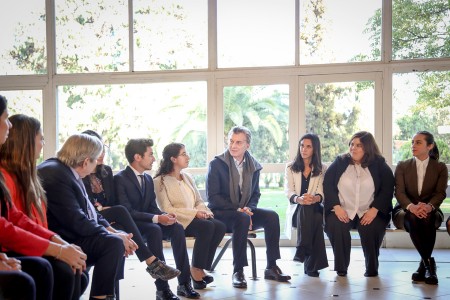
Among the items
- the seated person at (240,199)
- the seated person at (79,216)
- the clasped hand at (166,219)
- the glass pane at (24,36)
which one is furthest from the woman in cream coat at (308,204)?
the glass pane at (24,36)

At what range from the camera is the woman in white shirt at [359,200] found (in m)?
5.22

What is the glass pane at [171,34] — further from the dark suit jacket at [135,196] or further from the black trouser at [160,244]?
the black trouser at [160,244]

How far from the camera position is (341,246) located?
5227mm

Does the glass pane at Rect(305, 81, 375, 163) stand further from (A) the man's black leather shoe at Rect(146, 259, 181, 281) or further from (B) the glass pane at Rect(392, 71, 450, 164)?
(A) the man's black leather shoe at Rect(146, 259, 181, 281)

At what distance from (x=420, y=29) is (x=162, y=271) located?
4123 mm

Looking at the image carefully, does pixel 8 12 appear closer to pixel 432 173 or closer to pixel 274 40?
pixel 274 40

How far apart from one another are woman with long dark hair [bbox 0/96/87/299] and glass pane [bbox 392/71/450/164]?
448 centimetres

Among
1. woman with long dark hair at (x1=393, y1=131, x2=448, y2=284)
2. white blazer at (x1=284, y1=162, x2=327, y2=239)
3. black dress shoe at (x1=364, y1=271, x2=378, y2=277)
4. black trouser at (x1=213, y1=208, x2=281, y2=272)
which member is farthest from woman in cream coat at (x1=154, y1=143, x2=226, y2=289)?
woman with long dark hair at (x1=393, y1=131, x2=448, y2=284)

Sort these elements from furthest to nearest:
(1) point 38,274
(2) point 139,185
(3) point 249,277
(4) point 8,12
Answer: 1. (4) point 8,12
2. (3) point 249,277
3. (2) point 139,185
4. (1) point 38,274

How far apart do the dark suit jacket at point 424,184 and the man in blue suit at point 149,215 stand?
6.55 feet

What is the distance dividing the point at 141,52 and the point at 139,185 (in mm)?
2840

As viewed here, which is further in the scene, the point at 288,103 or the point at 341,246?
the point at 288,103

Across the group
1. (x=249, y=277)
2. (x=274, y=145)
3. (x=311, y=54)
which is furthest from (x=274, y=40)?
(x=249, y=277)

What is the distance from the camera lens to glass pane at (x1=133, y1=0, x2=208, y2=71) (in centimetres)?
697
